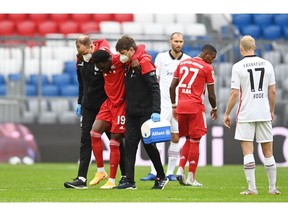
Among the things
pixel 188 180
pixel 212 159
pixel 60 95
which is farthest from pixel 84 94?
pixel 60 95

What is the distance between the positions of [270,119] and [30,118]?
10912 mm

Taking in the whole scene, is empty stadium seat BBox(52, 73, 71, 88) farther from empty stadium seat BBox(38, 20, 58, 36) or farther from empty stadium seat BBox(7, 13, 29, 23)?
empty stadium seat BBox(7, 13, 29, 23)

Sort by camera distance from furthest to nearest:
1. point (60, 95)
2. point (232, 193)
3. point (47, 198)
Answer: point (60, 95), point (232, 193), point (47, 198)

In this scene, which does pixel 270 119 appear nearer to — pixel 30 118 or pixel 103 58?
pixel 103 58

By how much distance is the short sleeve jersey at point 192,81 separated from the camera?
15.3m

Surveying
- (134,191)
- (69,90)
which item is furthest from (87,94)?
(69,90)

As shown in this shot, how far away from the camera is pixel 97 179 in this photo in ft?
49.0

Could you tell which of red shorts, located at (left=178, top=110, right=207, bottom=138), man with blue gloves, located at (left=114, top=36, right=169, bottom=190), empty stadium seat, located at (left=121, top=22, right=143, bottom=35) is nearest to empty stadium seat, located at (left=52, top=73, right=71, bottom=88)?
empty stadium seat, located at (left=121, top=22, right=143, bottom=35)

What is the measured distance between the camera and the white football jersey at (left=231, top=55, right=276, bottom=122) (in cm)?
1327

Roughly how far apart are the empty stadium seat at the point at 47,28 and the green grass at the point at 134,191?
8.50 m

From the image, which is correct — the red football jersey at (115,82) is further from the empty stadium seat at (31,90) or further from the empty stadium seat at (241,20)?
the empty stadium seat at (241,20)

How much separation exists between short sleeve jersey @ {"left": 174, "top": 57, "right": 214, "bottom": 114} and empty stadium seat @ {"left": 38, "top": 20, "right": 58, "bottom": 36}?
43.9ft

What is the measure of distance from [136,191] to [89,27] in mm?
14973

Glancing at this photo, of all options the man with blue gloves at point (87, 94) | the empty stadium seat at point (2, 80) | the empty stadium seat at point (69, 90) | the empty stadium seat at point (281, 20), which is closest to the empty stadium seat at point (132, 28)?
the empty stadium seat at point (69, 90)
